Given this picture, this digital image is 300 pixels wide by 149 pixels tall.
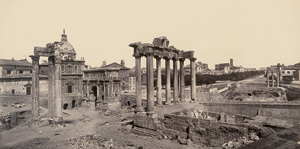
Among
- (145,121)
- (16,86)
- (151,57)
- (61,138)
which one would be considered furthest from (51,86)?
(16,86)

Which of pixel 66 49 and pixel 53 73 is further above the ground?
pixel 66 49

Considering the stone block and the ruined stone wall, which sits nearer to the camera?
the stone block

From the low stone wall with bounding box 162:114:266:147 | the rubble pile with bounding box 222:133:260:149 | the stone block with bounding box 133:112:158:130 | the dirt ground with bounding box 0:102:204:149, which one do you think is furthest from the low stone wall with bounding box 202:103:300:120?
the rubble pile with bounding box 222:133:260:149

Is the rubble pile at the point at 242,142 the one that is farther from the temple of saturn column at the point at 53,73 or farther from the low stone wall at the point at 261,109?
the temple of saturn column at the point at 53,73

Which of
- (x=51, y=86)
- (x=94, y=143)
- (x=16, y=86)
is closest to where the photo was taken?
(x=94, y=143)

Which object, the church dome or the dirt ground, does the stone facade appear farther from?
the dirt ground

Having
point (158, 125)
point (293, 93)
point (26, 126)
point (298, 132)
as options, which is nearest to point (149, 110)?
point (158, 125)

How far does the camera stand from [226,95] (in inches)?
1779

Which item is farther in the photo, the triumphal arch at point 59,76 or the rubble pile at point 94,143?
the triumphal arch at point 59,76

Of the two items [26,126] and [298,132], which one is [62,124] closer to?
[26,126]

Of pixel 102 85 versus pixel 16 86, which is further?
pixel 16 86

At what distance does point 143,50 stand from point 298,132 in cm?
1256

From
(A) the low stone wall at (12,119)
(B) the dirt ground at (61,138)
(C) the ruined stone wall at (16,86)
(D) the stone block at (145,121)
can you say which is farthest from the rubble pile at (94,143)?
(C) the ruined stone wall at (16,86)

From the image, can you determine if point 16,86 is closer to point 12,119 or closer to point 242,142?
point 12,119
